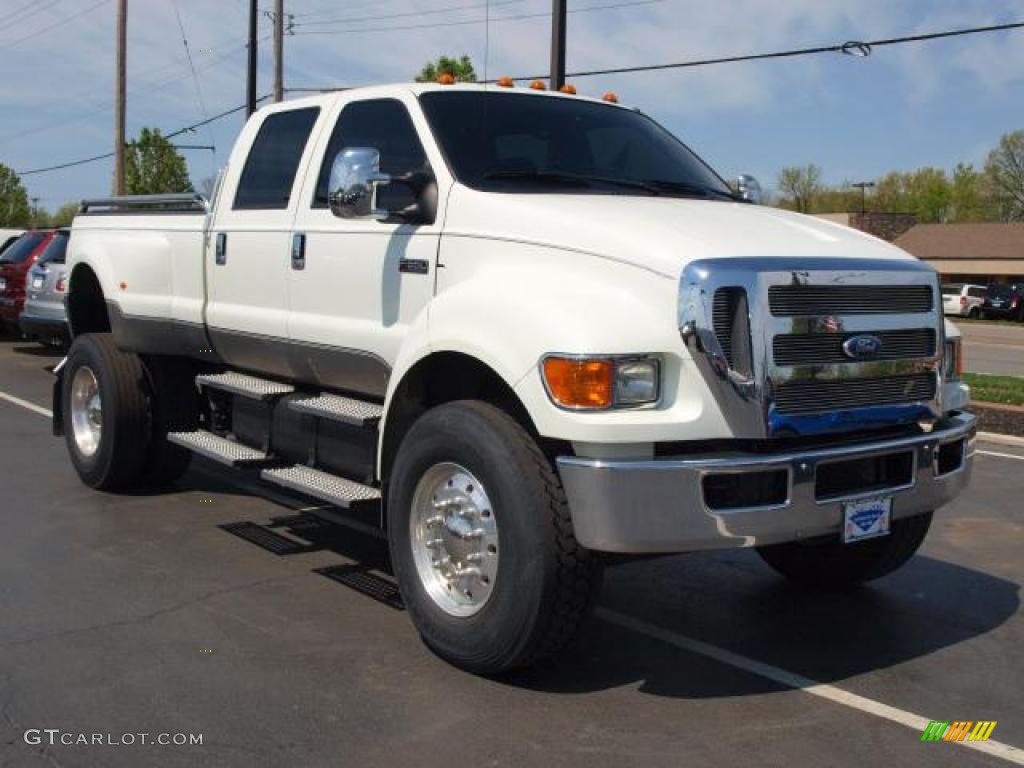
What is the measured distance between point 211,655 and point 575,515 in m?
1.68

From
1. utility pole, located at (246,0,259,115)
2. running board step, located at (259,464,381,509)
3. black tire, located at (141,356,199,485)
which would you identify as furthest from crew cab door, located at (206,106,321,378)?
utility pole, located at (246,0,259,115)

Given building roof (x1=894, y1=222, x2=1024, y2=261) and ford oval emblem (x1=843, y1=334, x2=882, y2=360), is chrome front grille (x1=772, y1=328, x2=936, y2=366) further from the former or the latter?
building roof (x1=894, y1=222, x2=1024, y2=261)

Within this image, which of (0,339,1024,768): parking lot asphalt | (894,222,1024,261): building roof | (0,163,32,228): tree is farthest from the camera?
(0,163,32,228): tree

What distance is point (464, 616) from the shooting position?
4.54m

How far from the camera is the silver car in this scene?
1449cm

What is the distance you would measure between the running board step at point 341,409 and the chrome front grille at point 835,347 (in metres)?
1.86

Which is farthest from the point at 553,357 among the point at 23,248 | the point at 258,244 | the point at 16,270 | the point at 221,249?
the point at 23,248

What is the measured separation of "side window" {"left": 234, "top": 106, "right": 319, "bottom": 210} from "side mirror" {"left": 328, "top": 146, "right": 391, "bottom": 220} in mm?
1167

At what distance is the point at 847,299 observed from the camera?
4.39m

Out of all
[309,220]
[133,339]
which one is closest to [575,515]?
[309,220]

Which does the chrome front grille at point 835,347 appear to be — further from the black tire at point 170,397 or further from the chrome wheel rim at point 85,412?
the chrome wheel rim at point 85,412

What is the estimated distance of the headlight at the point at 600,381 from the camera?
157 inches

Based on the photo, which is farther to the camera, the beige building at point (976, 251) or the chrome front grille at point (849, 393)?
the beige building at point (976, 251)

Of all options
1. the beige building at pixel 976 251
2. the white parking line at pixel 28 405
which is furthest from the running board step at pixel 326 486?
the beige building at pixel 976 251
